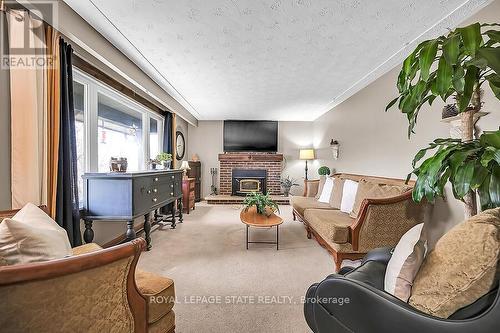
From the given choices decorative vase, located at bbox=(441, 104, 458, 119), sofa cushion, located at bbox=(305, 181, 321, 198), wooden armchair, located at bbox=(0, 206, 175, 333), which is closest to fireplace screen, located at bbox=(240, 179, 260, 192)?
sofa cushion, located at bbox=(305, 181, 321, 198)

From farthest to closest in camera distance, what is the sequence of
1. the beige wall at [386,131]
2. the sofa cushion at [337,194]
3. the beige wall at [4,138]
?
1. the sofa cushion at [337,194]
2. the beige wall at [386,131]
3. the beige wall at [4,138]

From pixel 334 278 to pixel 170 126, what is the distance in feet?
14.5

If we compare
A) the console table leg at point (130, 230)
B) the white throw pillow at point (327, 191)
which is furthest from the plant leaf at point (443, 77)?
the console table leg at point (130, 230)

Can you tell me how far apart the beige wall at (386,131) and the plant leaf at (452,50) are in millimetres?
1133

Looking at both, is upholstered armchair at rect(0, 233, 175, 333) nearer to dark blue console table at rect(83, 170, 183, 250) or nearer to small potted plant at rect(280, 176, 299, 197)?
dark blue console table at rect(83, 170, 183, 250)

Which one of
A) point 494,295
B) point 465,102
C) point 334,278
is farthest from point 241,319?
point 465,102

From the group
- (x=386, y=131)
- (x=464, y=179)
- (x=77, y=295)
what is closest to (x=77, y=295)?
(x=77, y=295)

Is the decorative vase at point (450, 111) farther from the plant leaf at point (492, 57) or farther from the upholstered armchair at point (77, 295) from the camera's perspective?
the upholstered armchair at point (77, 295)

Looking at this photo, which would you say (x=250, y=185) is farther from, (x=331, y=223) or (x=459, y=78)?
(x=459, y=78)

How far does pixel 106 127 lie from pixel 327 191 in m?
3.53

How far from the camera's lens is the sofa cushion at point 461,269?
73 cm

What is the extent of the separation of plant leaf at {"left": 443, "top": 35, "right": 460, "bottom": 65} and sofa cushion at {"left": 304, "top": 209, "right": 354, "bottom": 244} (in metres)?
1.55

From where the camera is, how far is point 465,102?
46.3 inches

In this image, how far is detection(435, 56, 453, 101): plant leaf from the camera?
110 cm
